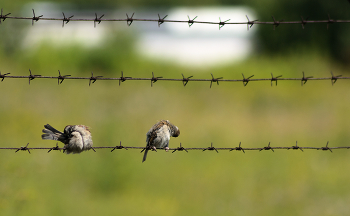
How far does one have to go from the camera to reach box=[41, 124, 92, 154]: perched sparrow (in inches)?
253

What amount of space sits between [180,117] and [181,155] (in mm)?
3513

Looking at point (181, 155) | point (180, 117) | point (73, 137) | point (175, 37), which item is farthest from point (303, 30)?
point (73, 137)

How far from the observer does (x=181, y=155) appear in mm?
14016

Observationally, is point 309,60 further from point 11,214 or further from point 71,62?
point 11,214

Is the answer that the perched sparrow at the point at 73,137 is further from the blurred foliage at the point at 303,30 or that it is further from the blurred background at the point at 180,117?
the blurred foliage at the point at 303,30

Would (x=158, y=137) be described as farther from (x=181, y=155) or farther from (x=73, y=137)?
(x=181, y=155)

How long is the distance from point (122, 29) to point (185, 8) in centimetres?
968

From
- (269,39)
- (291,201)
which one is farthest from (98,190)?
(269,39)

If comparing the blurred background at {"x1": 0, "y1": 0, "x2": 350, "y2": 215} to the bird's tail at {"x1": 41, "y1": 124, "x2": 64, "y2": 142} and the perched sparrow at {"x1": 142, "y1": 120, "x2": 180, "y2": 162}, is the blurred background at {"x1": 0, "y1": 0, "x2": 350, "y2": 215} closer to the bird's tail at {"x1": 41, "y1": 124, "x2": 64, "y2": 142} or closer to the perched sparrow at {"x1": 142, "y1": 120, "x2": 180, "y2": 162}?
the perched sparrow at {"x1": 142, "y1": 120, "x2": 180, "y2": 162}

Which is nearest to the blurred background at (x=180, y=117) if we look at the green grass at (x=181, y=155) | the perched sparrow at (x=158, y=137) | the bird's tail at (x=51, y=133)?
the green grass at (x=181, y=155)

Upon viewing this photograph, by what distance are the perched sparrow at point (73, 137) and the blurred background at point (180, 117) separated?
459cm

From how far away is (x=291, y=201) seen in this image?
11562 millimetres

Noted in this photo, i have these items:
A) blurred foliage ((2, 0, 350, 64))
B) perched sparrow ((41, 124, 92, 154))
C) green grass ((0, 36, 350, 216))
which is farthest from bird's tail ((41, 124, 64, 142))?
blurred foliage ((2, 0, 350, 64))

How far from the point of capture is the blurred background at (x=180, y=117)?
1153cm
